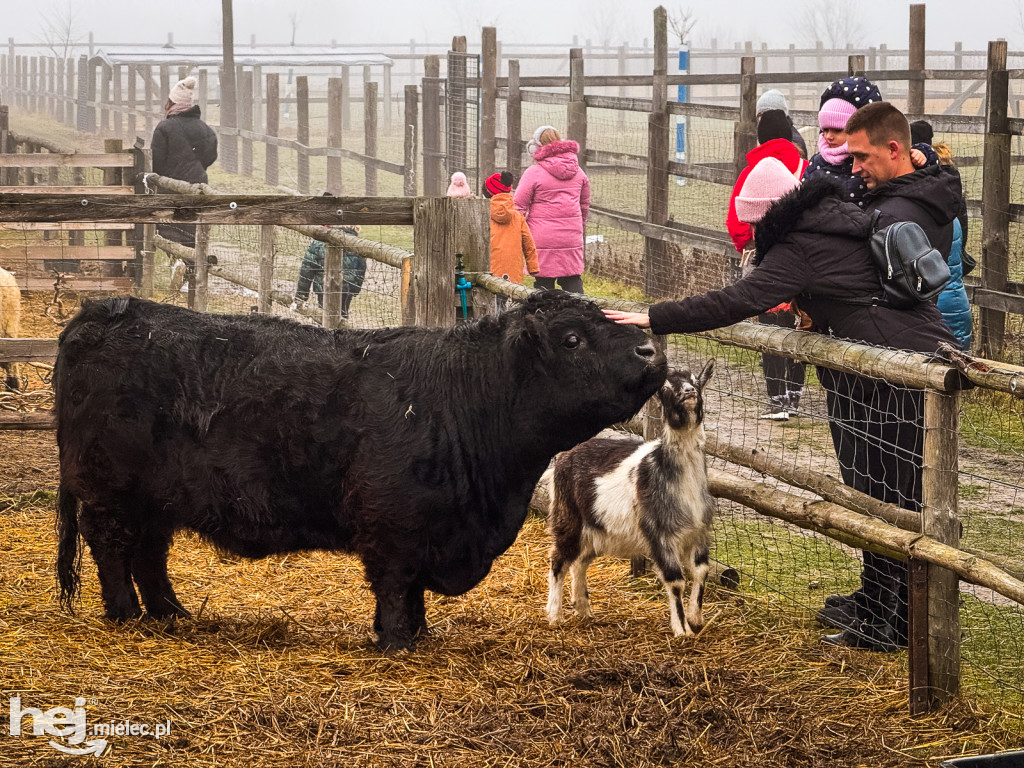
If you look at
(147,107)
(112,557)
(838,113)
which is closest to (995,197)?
(838,113)

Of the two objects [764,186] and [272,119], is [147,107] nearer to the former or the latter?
[272,119]

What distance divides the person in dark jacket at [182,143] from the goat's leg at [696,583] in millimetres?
9925

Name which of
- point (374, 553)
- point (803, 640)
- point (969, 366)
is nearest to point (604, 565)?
point (803, 640)

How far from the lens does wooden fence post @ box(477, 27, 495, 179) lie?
1725cm

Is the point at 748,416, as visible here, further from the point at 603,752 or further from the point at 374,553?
the point at 603,752

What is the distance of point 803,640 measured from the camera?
15.7ft

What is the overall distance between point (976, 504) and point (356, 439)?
162 inches

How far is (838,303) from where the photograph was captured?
4574 mm

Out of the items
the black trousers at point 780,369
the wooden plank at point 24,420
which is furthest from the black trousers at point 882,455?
the wooden plank at point 24,420

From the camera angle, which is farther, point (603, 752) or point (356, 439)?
point (356, 439)

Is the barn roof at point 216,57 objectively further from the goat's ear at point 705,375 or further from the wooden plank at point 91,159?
the goat's ear at point 705,375

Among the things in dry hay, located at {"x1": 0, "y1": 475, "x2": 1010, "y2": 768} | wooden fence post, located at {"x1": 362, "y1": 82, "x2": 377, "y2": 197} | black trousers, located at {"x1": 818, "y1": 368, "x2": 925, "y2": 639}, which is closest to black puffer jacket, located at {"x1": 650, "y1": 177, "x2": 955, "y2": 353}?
black trousers, located at {"x1": 818, "y1": 368, "x2": 925, "y2": 639}

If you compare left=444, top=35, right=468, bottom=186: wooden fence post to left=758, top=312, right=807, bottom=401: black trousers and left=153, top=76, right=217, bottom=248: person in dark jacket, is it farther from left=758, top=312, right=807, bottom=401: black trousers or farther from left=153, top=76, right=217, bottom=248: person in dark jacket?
left=758, top=312, right=807, bottom=401: black trousers

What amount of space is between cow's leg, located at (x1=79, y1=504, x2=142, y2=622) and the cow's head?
1.72 meters
